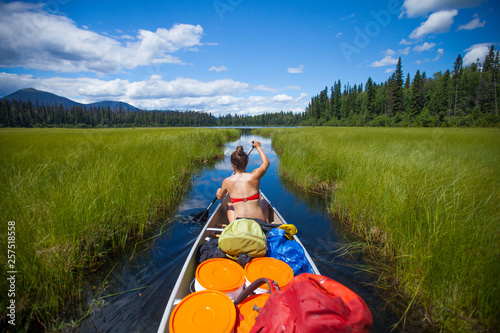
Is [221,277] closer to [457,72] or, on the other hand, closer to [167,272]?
[167,272]

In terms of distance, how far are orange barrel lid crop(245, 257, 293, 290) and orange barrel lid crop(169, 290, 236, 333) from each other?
0.46 m

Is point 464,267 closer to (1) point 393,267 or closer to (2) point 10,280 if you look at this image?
(1) point 393,267

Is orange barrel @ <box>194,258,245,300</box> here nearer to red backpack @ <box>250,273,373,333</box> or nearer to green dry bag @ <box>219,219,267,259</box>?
green dry bag @ <box>219,219,267,259</box>

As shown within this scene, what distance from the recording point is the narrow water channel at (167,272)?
9.46ft

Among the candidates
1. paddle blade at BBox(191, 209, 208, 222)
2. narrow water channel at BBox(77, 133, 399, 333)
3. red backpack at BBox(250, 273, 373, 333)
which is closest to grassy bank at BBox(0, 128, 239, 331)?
narrow water channel at BBox(77, 133, 399, 333)

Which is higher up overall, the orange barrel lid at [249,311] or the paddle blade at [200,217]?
the orange barrel lid at [249,311]

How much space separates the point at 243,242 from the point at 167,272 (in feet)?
7.39

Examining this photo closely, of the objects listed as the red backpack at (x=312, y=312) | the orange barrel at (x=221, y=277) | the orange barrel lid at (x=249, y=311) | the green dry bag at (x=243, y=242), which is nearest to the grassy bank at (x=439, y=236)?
the red backpack at (x=312, y=312)

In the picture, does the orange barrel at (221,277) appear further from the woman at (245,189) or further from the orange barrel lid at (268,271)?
the woman at (245,189)

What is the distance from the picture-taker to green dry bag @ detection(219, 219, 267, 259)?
8.71 feet

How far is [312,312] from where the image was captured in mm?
1255

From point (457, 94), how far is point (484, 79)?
195 inches

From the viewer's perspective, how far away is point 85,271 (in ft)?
11.4

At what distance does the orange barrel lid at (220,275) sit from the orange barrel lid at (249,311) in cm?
18
